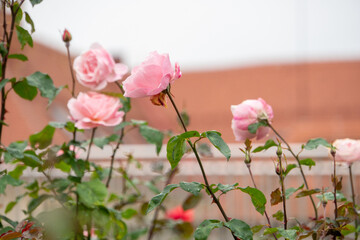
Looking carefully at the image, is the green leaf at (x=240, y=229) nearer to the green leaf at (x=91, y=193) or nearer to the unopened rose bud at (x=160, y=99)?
the unopened rose bud at (x=160, y=99)

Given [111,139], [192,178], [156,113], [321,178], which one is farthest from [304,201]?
[156,113]

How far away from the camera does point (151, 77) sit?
55 cm

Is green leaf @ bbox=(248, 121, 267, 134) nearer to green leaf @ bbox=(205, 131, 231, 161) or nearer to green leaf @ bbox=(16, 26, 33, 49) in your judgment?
green leaf @ bbox=(205, 131, 231, 161)

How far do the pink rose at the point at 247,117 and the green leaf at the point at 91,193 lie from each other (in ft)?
0.86

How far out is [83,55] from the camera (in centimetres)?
84

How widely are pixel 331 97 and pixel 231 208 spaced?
556 centimetres

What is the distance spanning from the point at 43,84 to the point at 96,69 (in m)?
0.10

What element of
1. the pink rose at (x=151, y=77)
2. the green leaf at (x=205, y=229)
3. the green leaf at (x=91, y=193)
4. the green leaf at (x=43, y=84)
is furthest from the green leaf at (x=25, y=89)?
the green leaf at (x=205, y=229)

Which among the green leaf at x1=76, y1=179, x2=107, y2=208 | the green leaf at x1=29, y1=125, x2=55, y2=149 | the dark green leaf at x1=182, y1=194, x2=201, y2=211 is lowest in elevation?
the dark green leaf at x1=182, y1=194, x2=201, y2=211

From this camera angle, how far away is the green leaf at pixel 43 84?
764 millimetres

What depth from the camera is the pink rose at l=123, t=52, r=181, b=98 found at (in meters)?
0.54

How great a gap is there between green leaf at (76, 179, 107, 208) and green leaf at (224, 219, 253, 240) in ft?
1.05

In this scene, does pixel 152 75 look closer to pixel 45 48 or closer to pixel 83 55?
pixel 83 55

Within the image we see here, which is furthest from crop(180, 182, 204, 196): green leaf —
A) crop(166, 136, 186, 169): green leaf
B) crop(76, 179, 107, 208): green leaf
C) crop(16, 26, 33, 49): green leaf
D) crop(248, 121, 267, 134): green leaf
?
crop(16, 26, 33, 49): green leaf
